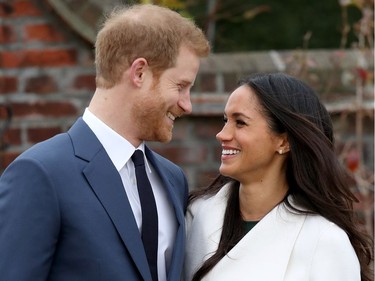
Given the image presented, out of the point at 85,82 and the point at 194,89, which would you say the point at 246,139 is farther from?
the point at 194,89

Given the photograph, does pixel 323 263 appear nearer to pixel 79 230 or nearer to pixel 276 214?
pixel 276 214


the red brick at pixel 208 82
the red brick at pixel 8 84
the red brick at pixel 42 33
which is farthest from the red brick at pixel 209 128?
the red brick at pixel 8 84

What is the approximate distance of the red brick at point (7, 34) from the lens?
5504 millimetres

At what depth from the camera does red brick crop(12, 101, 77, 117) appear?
5570mm

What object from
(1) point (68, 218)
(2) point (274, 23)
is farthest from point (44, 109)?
(1) point (68, 218)

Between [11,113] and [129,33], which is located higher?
[129,33]

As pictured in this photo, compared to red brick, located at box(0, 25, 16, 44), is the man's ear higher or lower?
higher

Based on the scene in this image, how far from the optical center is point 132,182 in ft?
12.0

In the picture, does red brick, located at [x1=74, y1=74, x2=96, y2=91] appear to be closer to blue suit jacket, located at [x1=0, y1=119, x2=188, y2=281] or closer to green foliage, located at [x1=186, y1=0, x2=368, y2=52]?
green foliage, located at [x1=186, y1=0, x2=368, y2=52]

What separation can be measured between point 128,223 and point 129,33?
59cm

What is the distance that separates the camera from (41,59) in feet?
18.2

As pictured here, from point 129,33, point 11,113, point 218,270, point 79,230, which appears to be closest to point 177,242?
point 218,270

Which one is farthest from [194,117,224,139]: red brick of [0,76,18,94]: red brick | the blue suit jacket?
the blue suit jacket

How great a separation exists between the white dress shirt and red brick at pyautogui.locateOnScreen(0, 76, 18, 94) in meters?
1.94
